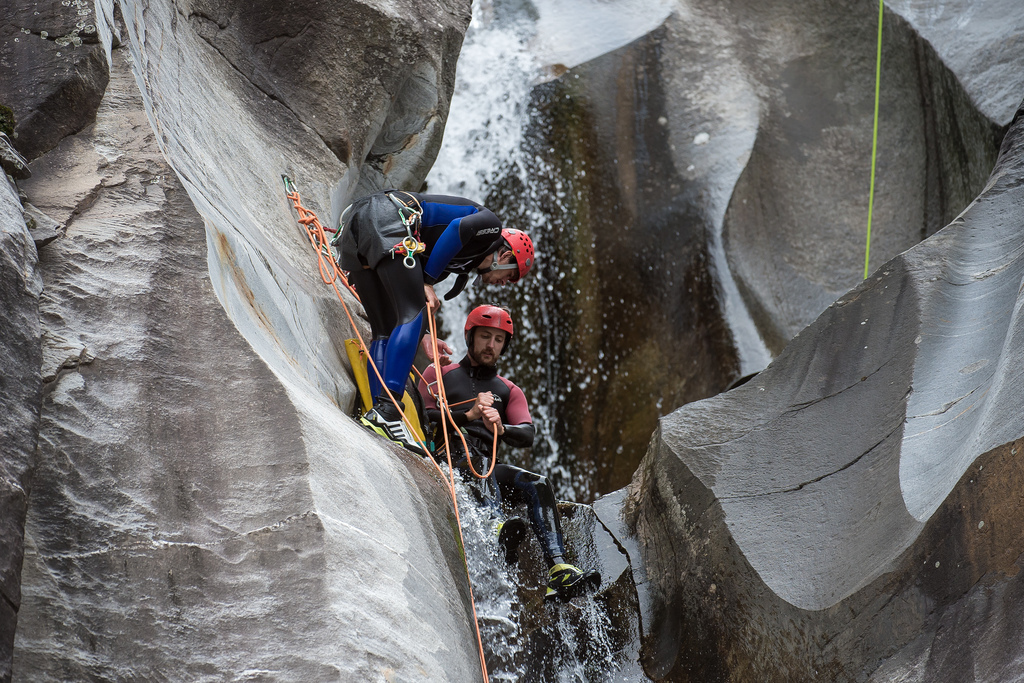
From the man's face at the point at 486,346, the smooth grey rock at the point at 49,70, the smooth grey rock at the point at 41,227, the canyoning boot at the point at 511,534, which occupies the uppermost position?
the smooth grey rock at the point at 49,70

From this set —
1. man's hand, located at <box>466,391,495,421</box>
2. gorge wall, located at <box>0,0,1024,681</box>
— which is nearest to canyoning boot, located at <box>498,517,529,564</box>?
gorge wall, located at <box>0,0,1024,681</box>

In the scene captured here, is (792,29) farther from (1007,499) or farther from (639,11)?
(1007,499)

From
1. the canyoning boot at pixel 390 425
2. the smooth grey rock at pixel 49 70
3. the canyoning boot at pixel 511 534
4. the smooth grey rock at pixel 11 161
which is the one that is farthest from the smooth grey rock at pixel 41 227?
the canyoning boot at pixel 511 534

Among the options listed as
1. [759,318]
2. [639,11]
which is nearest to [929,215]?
[759,318]

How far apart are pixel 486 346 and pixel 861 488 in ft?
7.40

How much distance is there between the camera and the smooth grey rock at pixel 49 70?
11.4ft

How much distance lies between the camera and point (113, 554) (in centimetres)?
256

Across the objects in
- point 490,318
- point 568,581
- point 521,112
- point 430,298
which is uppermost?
point 521,112

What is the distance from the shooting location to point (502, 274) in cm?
507

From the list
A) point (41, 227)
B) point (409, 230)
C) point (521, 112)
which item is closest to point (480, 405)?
point (409, 230)

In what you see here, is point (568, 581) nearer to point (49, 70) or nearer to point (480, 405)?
point (480, 405)

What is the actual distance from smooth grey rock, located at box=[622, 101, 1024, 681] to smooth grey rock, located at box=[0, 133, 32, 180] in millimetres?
3227

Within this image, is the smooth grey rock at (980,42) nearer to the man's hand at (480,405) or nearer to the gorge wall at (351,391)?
the gorge wall at (351,391)

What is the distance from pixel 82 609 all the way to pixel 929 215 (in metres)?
8.15
